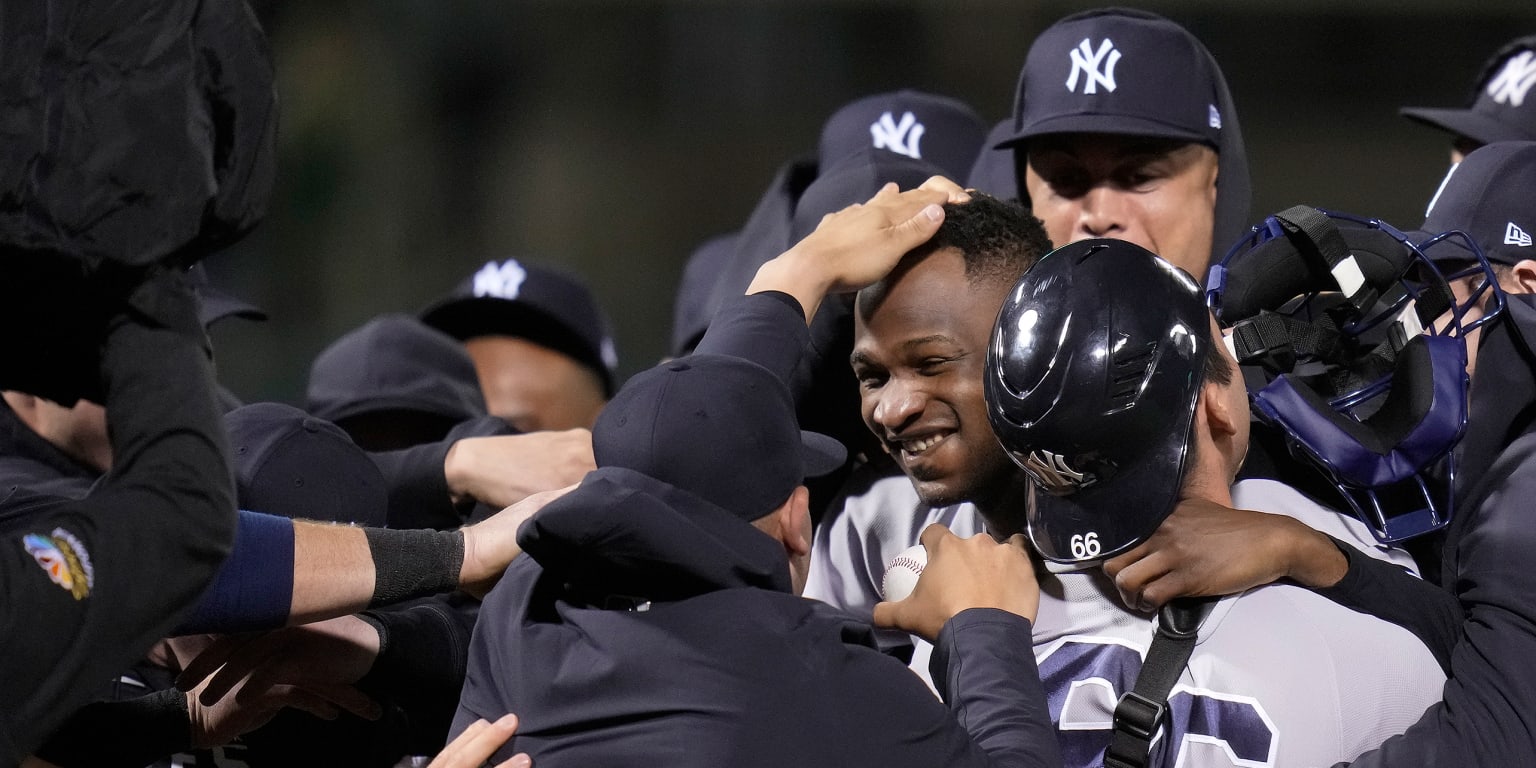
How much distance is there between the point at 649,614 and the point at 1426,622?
3.15 ft

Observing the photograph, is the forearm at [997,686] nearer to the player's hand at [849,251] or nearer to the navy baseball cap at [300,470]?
the player's hand at [849,251]

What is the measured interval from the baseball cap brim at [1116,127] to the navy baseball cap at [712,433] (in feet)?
3.55

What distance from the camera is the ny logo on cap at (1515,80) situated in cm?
366

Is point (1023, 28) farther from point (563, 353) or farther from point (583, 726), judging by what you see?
point (583, 726)

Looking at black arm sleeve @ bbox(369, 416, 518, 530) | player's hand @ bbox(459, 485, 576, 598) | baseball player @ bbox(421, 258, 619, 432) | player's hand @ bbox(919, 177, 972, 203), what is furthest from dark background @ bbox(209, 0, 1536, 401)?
player's hand @ bbox(459, 485, 576, 598)

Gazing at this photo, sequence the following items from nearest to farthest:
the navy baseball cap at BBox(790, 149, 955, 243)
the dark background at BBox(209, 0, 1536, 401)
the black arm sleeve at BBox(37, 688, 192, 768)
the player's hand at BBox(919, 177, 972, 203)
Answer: the black arm sleeve at BBox(37, 688, 192, 768)
the player's hand at BBox(919, 177, 972, 203)
the navy baseball cap at BBox(790, 149, 955, 243)
the dark background at BBox(209, 0, 1536, 401)

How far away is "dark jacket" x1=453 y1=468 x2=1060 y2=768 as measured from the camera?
64.0 inches

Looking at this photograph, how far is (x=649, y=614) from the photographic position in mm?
1703

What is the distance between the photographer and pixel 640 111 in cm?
927

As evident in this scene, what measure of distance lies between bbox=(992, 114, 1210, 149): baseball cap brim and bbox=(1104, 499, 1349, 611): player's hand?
94 centimetres

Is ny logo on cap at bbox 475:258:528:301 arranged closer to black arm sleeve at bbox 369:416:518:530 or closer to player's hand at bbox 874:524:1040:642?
black arm sleeve at bbox 369:416:518:530

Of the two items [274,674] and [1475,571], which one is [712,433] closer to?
[274,674]

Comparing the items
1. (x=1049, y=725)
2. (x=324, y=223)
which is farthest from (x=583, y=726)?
(x=324, y=223)

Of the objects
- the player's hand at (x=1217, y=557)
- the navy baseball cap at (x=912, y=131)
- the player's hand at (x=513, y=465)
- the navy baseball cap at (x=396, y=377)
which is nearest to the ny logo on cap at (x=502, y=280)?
the navy baseball cap at (x=396, y=377)
